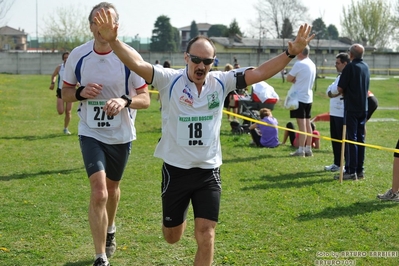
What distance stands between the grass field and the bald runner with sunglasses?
49.1 inches

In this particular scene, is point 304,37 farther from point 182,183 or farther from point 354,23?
point 354,23

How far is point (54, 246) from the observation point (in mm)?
6969

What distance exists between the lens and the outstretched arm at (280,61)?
5285mm

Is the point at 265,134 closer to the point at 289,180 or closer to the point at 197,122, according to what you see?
the point at 289,180

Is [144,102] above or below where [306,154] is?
above

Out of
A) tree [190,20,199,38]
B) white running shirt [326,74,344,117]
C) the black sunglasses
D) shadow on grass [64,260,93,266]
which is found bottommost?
shadow on grass [64,260,93,266]

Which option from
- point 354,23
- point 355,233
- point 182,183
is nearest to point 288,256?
point 355,233

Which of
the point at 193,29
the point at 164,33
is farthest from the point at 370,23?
the point at 193,29

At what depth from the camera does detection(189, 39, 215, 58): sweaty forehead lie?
5.34 metres

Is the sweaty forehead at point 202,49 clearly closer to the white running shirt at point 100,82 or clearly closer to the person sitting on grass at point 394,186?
the white running shirt at point 100,82

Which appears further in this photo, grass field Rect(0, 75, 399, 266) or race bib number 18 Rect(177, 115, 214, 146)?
grass field Rect(0, 75, 399, 266)

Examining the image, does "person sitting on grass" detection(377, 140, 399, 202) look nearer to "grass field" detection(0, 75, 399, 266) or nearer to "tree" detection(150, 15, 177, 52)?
"grass field" detection(0, 75, 399, 266)

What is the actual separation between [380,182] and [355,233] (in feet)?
11.7

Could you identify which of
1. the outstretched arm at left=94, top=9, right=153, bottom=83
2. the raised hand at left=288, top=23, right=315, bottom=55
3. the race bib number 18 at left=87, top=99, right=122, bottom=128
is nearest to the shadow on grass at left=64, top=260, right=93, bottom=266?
the race bib number 18 at left=87, top=99, right=122, bottom=128
